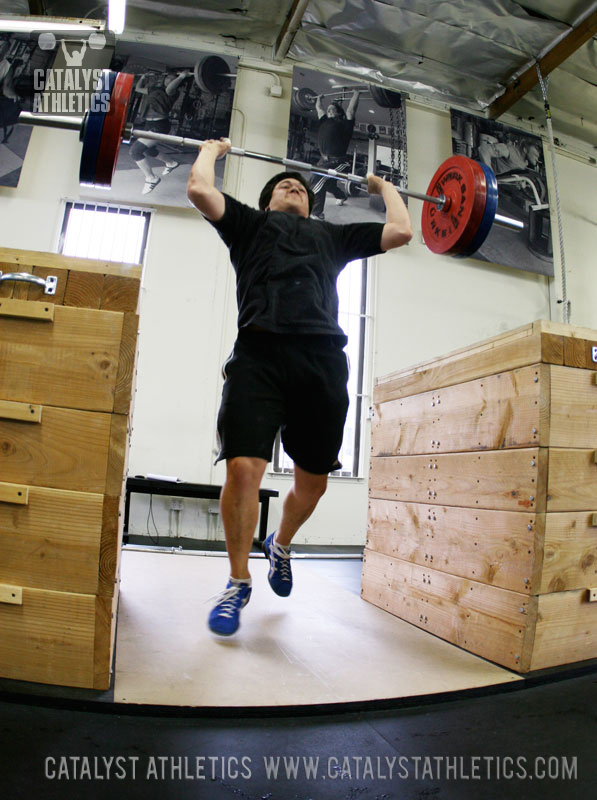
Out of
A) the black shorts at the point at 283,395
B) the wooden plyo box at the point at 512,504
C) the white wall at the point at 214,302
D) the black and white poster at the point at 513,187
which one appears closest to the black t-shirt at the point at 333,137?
the white wall at the point at 214,302

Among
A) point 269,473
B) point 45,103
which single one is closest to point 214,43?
point 45,103

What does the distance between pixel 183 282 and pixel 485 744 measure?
3.80 meters

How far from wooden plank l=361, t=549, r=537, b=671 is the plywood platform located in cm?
3

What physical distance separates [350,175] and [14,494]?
161 cm

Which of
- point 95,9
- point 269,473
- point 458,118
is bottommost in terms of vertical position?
point 269,473

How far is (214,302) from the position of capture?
4.06 meters

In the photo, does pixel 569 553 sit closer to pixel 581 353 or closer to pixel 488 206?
pixel 581 353

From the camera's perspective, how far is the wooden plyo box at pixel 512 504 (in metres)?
1.14

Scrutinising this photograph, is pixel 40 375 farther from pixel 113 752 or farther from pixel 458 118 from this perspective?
pixel 458 118

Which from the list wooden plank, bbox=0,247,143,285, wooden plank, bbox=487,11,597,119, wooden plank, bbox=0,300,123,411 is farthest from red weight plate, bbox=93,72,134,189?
wooden plank, bbox=487,11,597,119

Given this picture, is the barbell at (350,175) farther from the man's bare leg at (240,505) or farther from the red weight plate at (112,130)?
the man's bare leg at (240,505)

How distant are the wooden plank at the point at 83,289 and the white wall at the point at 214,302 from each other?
2.87 meters

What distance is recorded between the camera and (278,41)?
4465 mm

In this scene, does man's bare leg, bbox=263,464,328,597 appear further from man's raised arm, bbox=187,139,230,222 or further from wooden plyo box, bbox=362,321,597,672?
man's raised arm, bbox=187,139,230,222
